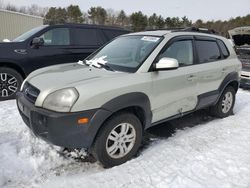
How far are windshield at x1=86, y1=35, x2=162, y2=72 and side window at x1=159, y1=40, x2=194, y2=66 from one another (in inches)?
9.7

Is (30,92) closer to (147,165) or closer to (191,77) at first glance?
(147,165)

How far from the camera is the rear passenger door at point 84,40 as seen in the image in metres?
6.66

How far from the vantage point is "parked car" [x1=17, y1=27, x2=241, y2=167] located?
2.86 metres

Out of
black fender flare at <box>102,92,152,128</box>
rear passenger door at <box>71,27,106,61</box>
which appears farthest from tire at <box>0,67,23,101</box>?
black fender flare at <box>102,92,152,128</box>

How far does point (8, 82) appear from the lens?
18.9ft

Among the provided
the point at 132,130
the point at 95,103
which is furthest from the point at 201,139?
the point at 95,103

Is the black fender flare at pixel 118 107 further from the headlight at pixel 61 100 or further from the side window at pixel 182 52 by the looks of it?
the side window at pixel 182 52

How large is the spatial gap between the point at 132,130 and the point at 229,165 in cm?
132

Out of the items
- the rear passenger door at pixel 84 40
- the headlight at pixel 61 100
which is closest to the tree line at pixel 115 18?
the rear passenger door at pixel 84 40

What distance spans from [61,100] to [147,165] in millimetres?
1365

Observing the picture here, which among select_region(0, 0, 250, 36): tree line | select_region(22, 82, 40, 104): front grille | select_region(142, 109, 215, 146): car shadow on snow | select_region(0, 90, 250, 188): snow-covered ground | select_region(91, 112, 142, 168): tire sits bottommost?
select_region(0, 90, 250, 188): snow-covered ground

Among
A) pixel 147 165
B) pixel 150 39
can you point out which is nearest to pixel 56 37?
pixel 150 39

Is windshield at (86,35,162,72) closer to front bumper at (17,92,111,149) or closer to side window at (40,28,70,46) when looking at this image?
front bumper at (17,92,111,149)

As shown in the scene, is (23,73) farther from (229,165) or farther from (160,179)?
(229,165)
